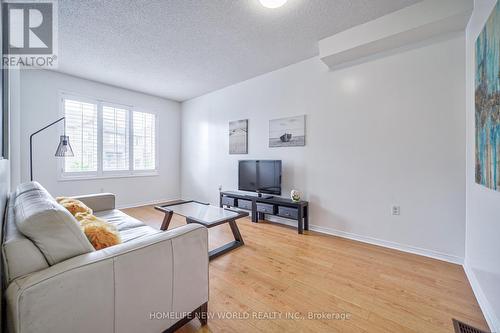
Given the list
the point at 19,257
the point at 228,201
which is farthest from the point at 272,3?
the point at 228,201

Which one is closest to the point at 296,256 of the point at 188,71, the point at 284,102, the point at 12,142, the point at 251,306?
the point at 251,306

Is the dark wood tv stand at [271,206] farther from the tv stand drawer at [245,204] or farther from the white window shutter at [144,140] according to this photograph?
the white window shutter at [144,140]

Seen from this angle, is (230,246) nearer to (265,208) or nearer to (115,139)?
(265,208)

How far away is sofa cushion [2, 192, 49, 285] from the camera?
0.82 meters

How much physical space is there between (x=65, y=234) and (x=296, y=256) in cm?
205

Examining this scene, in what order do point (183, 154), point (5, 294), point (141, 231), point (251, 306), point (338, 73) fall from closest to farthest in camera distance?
1. point (5, 294)
2. point (251, 306)
3. point (141, 231)
4. point (338, 73)
5. point (183, 154)

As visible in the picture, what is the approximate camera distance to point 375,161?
2.63m

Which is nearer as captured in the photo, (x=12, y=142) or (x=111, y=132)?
(x=12, y=142)

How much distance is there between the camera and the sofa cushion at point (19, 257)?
0.82 meters

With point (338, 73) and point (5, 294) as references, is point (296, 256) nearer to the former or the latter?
point (5, 294)

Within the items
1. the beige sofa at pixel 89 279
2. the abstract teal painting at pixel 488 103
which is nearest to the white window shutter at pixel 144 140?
the beige sofa at pixel 89 279

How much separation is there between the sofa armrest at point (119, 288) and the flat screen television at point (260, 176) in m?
2.15

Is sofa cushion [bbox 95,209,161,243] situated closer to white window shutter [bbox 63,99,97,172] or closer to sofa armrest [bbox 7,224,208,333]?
sofa armrest [bbox 7,224,208,333]

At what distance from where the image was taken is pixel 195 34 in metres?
2.55
